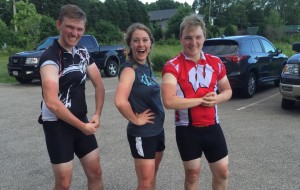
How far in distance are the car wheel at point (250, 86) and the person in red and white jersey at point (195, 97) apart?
21.7 feet

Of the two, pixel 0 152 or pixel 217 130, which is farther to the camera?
pixel 0 152

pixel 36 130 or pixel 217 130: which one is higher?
pixel 217 130

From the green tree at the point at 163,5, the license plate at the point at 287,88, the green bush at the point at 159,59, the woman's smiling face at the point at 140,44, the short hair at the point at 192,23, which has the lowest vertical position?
the license plate at the point at 287,88

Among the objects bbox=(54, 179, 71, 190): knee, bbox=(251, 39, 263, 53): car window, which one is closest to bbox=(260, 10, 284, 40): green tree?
bbox=(251, 39, 263, 53): car window

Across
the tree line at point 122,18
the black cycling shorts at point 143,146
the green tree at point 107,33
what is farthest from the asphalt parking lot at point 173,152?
the green tree at point 107,33

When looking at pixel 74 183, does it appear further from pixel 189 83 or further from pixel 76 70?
pixel 189 83

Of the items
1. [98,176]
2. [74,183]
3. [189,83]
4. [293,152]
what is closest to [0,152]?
[74,183]

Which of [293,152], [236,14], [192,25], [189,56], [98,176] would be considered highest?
[236,14]

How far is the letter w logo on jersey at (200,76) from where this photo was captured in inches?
113

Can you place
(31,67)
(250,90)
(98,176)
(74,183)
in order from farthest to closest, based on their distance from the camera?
(31,67)
(250,90)
(74,183)
(98,176)

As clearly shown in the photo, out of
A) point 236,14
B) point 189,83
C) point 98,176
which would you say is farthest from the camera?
point 236,14

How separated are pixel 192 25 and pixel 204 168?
2239mm

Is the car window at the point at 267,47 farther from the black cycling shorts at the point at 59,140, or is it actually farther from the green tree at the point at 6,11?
the green tree at the point at 6,11

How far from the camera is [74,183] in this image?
414cm
